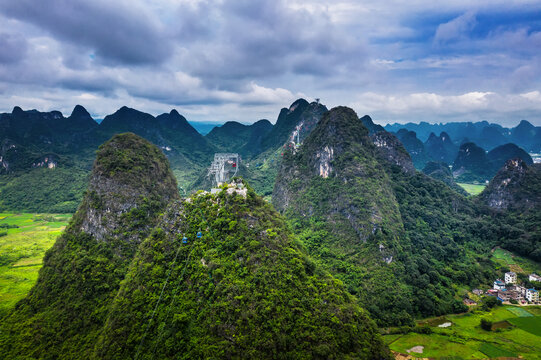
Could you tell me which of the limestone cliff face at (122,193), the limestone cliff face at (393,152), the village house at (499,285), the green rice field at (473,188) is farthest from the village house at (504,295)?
the green rice field at (473,188)

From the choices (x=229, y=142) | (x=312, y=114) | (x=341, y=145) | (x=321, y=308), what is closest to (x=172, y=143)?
(x=229, y=142)

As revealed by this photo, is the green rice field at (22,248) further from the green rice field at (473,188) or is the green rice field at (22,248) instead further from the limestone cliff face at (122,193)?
the green rice field at (473,188)

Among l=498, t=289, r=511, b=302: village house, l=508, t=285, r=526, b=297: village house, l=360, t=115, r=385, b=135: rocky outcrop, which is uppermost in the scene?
l=360, t=115, r=385, b=135: rocky outcrop

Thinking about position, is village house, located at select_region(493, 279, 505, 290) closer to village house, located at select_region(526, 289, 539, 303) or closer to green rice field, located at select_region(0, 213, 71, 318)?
village house, located at select_region(526, 289, 539, 303)

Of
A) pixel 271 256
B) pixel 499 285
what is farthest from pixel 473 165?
pixel 271 256

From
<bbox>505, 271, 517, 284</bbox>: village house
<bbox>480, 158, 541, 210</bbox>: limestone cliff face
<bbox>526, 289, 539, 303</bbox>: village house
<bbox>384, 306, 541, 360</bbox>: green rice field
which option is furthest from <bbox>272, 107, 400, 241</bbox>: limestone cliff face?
<bbox>480, 158, 541, 210</bbox>: limestone cliff face

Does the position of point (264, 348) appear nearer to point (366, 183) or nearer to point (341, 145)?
point (366, 183)

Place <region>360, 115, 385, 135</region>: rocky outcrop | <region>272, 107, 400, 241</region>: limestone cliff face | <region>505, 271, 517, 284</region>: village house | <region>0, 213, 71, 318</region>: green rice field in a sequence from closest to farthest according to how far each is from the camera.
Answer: <region>0, 213, 71, 318</region>: green rice field, <region>505, 271, 517, 284</region>: village house, <region>272, 107, 400, 241</region>: limestone cliff face, <region>360, 115, 385, 135</region>: rocky outcrop
